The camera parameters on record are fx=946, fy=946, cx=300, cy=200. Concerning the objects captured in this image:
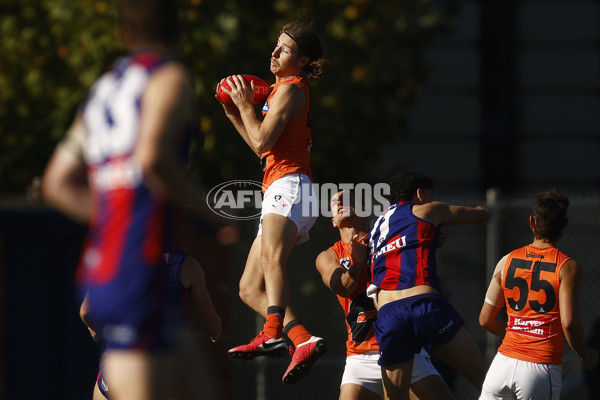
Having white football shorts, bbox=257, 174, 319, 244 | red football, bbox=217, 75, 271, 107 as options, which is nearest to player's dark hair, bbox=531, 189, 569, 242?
white football shorts, bbox=257, 174, 319, 244

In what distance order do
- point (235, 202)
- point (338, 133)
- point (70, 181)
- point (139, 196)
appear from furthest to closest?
1. point (338, 133)
2. point (235, 202)
3. point (70, 181)
4. point (139, 196)

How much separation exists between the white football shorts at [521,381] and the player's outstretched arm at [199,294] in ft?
6.34

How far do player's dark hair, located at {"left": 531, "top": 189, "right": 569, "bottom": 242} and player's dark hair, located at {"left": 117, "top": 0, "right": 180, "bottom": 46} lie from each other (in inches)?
145

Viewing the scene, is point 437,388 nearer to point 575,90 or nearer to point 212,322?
point 212,322

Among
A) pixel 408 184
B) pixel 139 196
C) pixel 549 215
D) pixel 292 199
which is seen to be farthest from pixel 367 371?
pixel 139 196

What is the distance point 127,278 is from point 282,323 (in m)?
3.03

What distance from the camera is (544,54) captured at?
882 inches

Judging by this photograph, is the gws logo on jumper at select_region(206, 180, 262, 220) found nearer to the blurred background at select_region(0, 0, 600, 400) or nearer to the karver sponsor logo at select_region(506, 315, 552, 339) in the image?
the blurred background at select_region(0, 0, 600, 400)

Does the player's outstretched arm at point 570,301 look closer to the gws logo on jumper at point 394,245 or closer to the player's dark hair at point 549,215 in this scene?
the player's dark hair at point 549,215

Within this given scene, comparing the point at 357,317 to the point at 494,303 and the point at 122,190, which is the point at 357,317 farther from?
the point at 122,190

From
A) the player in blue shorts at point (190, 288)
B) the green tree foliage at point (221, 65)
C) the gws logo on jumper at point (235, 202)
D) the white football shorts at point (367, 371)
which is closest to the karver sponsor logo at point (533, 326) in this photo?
the white football shorts at point (367, 371)

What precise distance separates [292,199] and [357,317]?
128cm

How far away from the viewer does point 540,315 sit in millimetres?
6473

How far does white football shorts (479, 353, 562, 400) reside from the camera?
21.0ft
